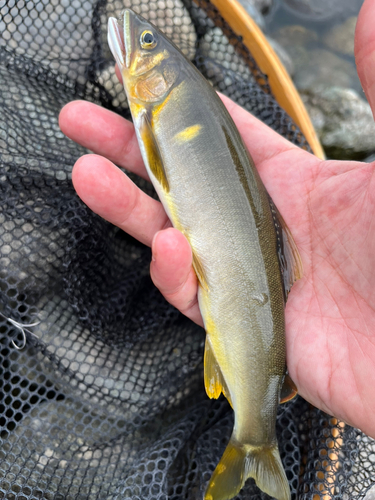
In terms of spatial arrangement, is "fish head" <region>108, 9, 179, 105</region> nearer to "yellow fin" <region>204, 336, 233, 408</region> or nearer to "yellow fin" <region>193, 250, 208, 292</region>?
"yellow fin" <region>193, 250, 208, 292</region>

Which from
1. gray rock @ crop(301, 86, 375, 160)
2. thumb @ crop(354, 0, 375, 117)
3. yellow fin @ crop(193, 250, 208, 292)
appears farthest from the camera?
gray rock @ crop(301, 86, 375, 160)

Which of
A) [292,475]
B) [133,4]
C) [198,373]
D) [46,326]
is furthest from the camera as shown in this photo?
[133,4]

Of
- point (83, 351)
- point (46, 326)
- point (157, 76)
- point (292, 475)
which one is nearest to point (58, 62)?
point (157, 76)

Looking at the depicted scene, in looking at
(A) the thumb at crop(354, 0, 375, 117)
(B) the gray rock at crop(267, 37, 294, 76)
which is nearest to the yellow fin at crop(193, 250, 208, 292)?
(A) the thumb at crop(354, 0, 375, 117)

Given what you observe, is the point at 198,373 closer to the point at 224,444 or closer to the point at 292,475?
the point at 224,444

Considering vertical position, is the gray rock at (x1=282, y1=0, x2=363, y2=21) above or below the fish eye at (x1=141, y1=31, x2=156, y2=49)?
above

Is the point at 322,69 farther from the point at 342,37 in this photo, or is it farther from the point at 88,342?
the point at 88,342

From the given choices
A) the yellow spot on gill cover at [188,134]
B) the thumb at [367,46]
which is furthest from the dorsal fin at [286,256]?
the thumb at [367,46]

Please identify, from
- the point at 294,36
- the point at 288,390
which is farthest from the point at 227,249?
the point at 294,36
